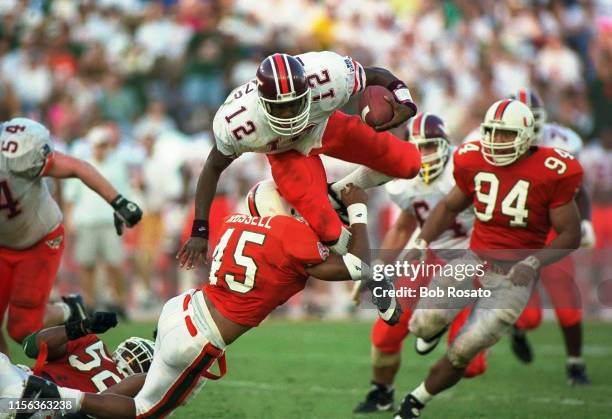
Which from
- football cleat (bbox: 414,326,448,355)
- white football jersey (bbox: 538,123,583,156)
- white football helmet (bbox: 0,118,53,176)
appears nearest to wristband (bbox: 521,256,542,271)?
football cleat (bbox: 414,326,448,355)

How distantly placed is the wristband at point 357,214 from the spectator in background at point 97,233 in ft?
21.9

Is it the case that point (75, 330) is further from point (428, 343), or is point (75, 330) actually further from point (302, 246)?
point (428, 343)

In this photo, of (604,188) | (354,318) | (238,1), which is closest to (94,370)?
(354,318)

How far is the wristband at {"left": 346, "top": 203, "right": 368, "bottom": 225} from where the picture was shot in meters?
5.63

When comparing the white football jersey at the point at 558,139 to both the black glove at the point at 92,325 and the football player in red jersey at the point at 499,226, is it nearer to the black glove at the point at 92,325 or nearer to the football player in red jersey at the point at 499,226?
the football player in red jersey at the point at 499,226

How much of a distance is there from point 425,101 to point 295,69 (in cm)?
936

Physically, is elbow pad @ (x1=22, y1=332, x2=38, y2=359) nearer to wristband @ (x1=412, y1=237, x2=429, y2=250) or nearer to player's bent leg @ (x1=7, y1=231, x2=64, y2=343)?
player's bent leg @ (x1=7, y1=231, x2=64, y2=343)

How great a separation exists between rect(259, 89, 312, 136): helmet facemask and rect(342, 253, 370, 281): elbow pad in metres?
0.72

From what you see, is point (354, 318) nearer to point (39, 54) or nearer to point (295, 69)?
point (39, 54)

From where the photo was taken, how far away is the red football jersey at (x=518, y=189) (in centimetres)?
639

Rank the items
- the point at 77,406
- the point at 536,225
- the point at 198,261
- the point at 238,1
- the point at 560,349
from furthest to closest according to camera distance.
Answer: the point at 238,1
the point at 560,349
the point at 536,225
the point at 198,261
the point at 77,406

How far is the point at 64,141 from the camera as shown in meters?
13.4

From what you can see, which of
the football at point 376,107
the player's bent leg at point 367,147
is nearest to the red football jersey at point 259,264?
the player's bent leg at point 367,147

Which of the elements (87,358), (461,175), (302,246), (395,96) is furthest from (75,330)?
(461,175)
